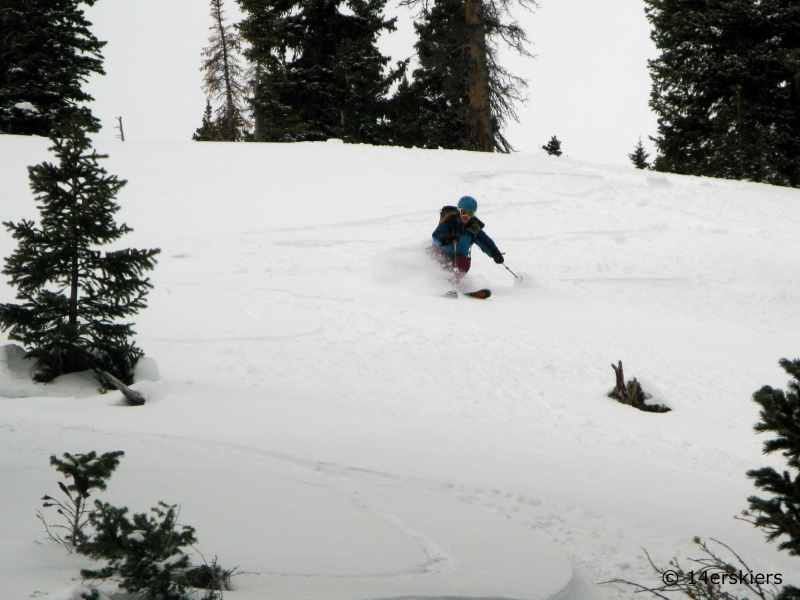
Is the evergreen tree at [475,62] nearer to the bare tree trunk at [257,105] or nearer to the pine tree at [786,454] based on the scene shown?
the bare tree trunk at [257,105]

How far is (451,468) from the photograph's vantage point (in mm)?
4574

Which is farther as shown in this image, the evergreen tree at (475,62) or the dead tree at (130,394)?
the evergreen tree at (475,62)

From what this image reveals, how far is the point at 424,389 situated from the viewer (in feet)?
21.7

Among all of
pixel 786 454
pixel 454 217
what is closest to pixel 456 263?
pixel 454 217

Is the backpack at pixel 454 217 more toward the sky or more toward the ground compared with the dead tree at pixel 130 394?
more toward the sky

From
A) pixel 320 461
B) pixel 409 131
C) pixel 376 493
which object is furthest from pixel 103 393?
pixel 409 131

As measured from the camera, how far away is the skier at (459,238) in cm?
1044


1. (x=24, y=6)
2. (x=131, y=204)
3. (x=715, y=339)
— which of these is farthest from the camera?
(x=24, y=6)

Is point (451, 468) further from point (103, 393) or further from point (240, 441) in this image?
point (103, 393)

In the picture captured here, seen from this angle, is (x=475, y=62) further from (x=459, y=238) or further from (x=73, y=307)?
(x=73, y=307)

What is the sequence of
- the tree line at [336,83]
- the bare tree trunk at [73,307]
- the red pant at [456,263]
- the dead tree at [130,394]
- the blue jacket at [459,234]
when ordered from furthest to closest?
the tree line at [336,83], the red pant at [456,263], the blue jacket at [459,234], the bare tree trunk at [73,307], the dead tree at [130,394]

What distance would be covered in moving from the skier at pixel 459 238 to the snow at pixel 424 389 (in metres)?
0.32

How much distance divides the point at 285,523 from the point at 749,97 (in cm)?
2342

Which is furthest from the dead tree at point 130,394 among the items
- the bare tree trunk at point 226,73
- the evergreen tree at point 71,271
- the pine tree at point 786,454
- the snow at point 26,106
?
the bare tree trunk at point 226,73
